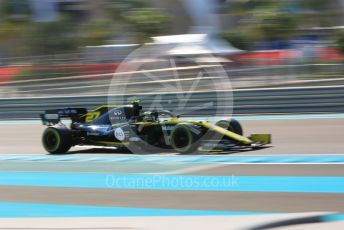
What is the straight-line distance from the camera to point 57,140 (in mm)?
10578

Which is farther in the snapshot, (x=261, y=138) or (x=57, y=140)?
(x=57, y=140)

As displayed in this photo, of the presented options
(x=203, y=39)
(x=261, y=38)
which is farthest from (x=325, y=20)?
(x=203, y=39)

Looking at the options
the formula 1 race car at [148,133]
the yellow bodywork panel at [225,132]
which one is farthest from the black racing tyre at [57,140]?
the yellow bodywork panel at [225,132]

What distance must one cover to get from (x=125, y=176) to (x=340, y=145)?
408cm

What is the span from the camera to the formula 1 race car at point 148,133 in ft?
31.1

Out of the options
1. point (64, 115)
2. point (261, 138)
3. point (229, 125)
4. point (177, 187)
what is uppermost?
point (64, 115)

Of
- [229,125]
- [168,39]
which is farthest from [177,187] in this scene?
[168,39]

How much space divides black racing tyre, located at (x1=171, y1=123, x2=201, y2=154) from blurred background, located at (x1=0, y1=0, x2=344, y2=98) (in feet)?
26.6

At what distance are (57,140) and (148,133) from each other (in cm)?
188

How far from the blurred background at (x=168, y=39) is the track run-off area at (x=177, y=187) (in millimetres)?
7911

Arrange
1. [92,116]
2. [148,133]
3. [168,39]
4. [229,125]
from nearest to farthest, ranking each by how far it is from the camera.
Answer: [148,133]
[229,125]
[92,116]
[168,39]

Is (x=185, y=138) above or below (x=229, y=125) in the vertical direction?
below

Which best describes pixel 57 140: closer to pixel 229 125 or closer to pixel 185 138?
pixel 185 138

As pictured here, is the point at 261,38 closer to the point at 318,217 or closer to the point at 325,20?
the point at 325,20
